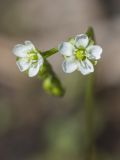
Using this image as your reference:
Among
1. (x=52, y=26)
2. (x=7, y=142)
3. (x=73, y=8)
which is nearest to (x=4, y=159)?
(x=7, y=142)

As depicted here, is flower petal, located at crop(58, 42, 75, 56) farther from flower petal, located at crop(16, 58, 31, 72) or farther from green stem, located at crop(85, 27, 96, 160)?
green stem, located at crop(85, 27, 96, 160)

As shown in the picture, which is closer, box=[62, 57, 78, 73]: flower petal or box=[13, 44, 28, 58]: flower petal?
box=[62, 57, 78, 73]: flower petal

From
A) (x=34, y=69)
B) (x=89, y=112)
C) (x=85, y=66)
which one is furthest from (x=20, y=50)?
(x=89, y=112)

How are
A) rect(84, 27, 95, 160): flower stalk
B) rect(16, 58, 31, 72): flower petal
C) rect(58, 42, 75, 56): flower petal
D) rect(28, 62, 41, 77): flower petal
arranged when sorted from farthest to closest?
1. rect(84, 27, 95, 160): flower stalk
2. rect(16, 58, 31, 72): flower petal
3. rect(28, 62, 41, 77): flower petal
4. rect(58, 42, 75, 56): flower petal

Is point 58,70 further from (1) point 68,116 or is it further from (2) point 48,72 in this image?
(2) point 48,72

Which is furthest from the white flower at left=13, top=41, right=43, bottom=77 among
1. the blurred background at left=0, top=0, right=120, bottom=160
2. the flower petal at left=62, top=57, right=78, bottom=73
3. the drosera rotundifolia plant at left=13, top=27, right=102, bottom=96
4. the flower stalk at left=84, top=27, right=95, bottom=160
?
the blurred background at left=0, top=0, right=120, bottom=160

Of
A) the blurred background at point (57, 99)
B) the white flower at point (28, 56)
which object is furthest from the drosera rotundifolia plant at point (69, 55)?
the blurred background at point (57, 99)
